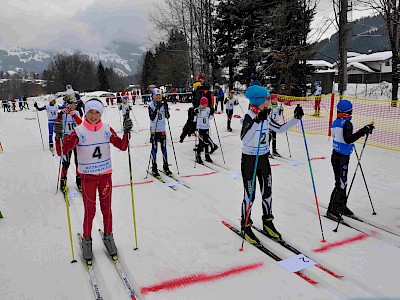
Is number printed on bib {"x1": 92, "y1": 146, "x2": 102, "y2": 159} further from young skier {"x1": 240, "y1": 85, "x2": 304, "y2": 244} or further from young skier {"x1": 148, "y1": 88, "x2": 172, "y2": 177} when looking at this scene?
young skier {"x1": 148, "y1": 88, "x2": 172, "y2": 177}

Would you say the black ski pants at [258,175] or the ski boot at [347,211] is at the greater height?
the black ski pants at [258,175]

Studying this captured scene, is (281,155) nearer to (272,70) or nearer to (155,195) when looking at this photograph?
(155,195)

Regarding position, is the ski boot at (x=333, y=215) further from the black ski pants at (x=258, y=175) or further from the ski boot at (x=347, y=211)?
the black ski pants at (x=258, y=175)

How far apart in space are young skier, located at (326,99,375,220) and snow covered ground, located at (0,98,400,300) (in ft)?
1.00

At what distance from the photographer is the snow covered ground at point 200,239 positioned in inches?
142

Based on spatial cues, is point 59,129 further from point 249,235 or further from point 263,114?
point 249,235

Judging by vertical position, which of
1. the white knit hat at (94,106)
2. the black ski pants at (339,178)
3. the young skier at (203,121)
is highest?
the white knit hat at (94,106)

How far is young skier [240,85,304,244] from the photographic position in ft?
14.4

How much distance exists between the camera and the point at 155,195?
22.2 ft

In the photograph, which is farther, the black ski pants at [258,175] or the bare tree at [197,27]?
the bare tree at [197,27]

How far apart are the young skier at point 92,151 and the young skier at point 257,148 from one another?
1661mm

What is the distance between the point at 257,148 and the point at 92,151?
2.18m

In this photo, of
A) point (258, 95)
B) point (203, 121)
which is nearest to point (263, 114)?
point (258, 95)

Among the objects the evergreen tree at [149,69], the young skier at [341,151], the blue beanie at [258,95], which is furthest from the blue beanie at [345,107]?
Result: the evergreen tree at [149,69]
